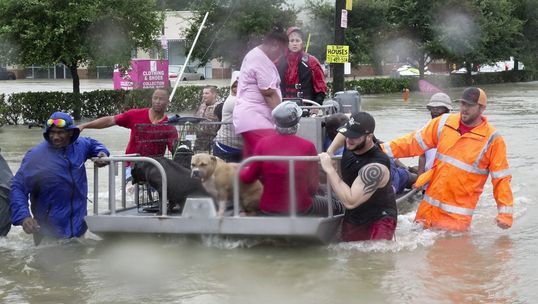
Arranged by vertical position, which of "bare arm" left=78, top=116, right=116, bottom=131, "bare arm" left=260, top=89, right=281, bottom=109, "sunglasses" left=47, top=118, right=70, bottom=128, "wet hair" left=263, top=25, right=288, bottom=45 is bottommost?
"bare arm" left=78, top=116, right=116, bottom=131

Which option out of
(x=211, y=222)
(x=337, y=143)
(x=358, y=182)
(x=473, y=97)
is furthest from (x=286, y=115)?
(x=473, y=97)

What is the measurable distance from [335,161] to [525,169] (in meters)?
6.74

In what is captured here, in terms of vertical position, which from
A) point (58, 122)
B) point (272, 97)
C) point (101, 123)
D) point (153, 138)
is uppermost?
point (272, 97)

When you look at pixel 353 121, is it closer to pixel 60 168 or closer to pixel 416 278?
pixel 416 278

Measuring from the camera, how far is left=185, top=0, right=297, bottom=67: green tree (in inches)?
1503

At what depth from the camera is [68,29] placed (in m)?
22.9

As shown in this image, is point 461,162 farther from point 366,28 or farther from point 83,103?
point 366,28

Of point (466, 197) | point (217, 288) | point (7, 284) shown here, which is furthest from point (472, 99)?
point (7, 284)

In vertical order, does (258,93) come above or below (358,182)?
above

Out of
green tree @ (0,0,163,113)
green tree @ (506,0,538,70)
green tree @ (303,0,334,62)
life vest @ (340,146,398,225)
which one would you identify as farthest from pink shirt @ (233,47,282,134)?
green tree @ (506,0,538,70)

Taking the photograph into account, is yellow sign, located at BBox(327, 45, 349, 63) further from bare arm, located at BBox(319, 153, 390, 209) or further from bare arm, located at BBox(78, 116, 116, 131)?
bare arm, located at BBox(319, 153, 390, 209)

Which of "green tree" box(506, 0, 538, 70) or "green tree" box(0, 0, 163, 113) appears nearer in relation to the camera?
"green tree" box(0, 0, 163, 113)

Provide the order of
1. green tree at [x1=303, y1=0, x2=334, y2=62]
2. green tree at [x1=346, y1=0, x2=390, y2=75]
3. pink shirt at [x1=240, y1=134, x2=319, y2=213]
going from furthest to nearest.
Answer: green tree at [x1=346, y1=0, x2=390, y2=75]
green tree at [x1=303, y1=0, x2=334, y2=62]
pink shirt at [x1=240, y1=134, x2=319, y2=213]

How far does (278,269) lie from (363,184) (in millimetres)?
1041
